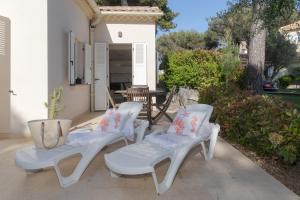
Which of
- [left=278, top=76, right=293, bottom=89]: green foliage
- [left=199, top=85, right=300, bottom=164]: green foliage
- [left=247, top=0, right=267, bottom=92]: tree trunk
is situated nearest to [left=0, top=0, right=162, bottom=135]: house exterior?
[left=247, top=0, right=267, bottom=92]: tree trunk

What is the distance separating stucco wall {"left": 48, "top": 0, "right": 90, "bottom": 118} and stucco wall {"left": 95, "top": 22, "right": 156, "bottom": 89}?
4.21ft

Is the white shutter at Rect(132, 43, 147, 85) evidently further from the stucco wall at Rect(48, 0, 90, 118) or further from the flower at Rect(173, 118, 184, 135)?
the flower at Rect(173, 118, 184, 135)

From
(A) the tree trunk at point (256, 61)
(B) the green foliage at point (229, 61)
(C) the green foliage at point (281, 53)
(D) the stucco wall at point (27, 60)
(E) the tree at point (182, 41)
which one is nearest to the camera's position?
(D) the stucco wall at point (27, 60)

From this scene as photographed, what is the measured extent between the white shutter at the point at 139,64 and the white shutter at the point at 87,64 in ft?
5.41

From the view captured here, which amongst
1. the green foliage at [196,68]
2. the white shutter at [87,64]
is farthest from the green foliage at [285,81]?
the white shutter at [87,64]

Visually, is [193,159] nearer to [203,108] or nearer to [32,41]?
[203,108]

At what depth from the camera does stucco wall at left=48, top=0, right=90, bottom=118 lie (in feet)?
24.6

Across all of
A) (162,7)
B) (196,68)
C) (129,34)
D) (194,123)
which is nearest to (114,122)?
(194,123)

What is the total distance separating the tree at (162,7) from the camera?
18.8 meters

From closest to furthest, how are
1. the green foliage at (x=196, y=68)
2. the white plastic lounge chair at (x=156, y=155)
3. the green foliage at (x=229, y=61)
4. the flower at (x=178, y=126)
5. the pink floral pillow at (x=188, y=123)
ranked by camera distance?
the white plastic lounge chair at (x=156, y=155)
the pink floral pillow at (x=188, y=123)
the flower at (x=178, y=126)
the green foliage at (x=229, y=61)
the green foliage at (x=196, y=68)

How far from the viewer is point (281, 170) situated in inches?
196

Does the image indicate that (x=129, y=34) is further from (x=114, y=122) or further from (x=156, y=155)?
(x=156, y=155)

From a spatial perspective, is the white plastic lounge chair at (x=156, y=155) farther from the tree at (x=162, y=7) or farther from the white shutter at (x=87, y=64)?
the tree at (x=162, y=7)

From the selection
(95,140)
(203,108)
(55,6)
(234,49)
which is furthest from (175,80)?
(95,140)
